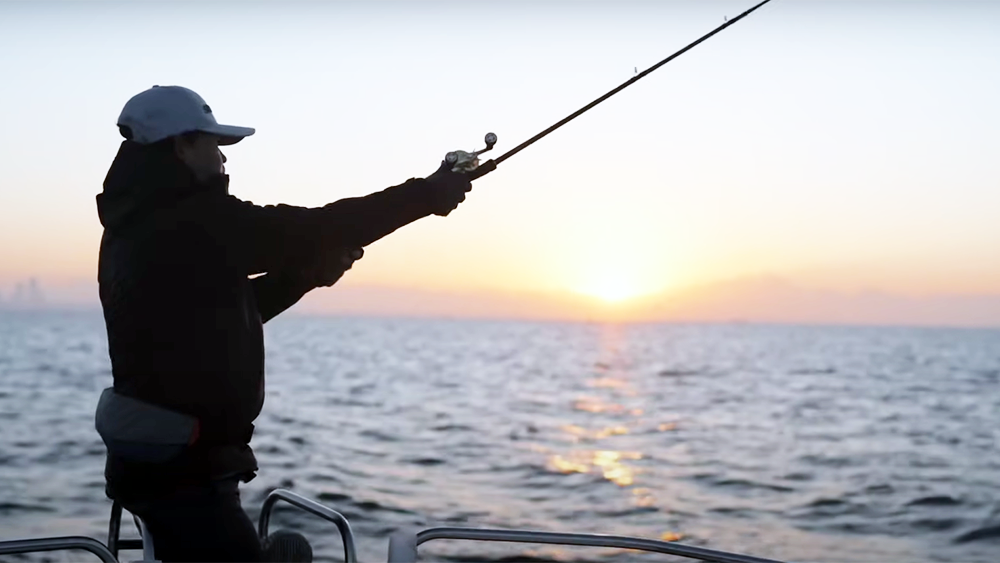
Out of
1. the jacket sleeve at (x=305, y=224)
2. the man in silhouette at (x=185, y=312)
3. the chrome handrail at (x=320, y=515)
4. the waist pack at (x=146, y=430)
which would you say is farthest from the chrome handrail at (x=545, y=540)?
the jacket sleeve at (x=305, y=224)

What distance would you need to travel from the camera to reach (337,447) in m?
16.8

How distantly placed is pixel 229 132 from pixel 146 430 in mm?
754

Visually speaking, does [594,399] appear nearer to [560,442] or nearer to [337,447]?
[560,442]

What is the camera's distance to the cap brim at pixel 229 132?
2.81 meters

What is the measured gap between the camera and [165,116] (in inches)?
109

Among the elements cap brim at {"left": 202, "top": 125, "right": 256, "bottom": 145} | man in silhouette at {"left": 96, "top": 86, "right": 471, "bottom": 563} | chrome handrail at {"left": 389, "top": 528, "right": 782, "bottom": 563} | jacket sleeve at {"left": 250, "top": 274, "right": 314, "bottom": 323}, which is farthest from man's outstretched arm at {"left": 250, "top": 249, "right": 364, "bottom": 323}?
chrome handrail at {"left": 389, "top": 528, "right": 782, "bottom": 563}

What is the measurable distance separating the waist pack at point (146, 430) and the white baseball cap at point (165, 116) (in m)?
0.64

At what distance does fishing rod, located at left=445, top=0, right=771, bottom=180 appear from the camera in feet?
10.5

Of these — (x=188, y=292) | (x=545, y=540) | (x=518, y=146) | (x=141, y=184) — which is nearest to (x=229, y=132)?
(x=141, y=184)

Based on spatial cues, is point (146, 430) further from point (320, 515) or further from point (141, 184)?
point (320, 515)

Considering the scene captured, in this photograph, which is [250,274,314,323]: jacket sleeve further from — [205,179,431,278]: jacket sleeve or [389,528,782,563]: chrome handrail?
[389,528,782,563]: chrome handrail

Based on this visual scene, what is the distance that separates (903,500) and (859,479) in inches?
65.2

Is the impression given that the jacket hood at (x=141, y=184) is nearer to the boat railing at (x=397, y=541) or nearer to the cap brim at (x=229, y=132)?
the cap brim at (x=229, y=132)

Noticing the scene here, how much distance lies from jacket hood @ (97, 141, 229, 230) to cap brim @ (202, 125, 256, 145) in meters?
0.12
